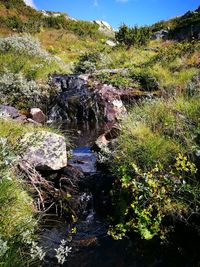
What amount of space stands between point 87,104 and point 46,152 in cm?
647

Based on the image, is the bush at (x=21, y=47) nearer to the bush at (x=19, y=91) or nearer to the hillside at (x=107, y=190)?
the bush at (x=19, y=91)

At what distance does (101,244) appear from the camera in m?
5.02

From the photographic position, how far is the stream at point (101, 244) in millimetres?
4492

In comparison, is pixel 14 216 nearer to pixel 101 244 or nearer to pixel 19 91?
pixel 101 244

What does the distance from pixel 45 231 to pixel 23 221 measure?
3.20ft

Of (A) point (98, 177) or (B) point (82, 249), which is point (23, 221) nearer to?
(B) point (82, 249)

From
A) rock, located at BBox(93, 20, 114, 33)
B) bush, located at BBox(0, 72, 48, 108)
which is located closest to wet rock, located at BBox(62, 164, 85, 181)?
bush, located at BBox(0, 72, 48, 108)

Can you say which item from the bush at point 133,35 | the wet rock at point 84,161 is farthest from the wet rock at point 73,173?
the bush at point 133,35

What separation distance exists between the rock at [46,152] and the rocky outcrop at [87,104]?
5.71 m

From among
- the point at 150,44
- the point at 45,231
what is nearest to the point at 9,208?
the point at 45,231

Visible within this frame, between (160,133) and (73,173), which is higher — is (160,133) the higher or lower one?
the higher one

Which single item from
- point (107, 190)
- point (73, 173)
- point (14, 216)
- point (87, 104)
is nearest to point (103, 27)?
point (87, 104)

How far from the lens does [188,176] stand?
5.06 m

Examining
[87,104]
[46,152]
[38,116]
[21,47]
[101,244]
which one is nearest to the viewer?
[101,244]
